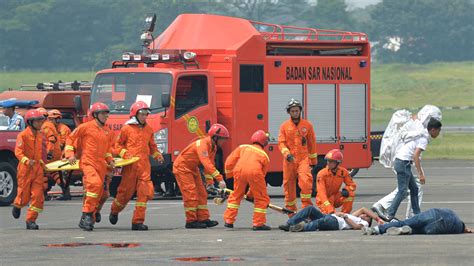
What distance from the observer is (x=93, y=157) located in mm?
18062

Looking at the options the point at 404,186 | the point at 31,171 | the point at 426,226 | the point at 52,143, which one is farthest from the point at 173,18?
the point at 426,226

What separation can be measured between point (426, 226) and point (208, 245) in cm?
254

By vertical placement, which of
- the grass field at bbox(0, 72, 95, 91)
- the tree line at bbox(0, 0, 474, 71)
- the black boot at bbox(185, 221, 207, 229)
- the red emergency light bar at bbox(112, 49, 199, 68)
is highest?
the tree line at bbox(0, 0, 474, 71)

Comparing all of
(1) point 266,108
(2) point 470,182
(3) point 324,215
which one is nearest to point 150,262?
(3) point 324,215

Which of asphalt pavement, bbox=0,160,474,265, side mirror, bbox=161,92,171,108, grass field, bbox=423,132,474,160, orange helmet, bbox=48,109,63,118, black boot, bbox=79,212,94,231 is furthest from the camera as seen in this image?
grass field, bbox=423,132,474,160

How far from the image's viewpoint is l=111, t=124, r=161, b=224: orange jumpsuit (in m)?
18.2

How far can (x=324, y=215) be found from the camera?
1744 centimetres

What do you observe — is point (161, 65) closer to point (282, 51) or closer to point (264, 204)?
point (282, 51)

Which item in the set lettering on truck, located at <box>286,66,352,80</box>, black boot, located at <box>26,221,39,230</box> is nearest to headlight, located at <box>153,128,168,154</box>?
lettering on truck, located at <box>286,66,352,80</box>

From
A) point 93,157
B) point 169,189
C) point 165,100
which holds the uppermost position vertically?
point 165,100

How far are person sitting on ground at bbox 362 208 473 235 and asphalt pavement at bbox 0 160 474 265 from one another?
0.22 meters

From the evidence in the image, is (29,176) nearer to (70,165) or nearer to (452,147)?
(70,165)

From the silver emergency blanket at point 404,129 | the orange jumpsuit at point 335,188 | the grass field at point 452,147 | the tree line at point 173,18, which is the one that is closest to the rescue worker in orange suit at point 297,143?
the silver emergency blanket at point 404,129

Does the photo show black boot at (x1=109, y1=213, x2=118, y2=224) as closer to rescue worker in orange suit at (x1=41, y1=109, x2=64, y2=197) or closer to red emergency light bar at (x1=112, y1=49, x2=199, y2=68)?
rescue worker in orange suit at (x1=41, y1=109, x2=64, y2=197)
